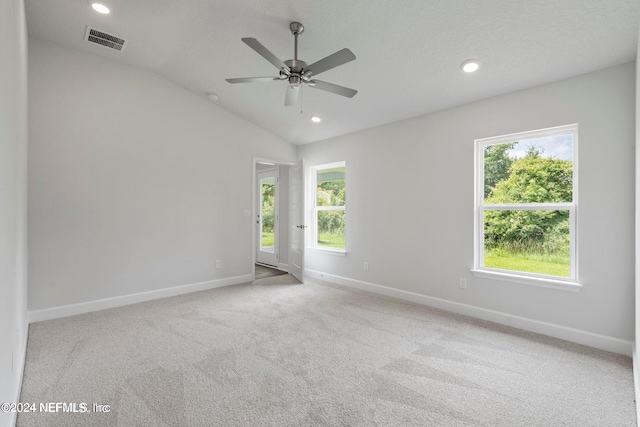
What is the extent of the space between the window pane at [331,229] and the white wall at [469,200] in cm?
26

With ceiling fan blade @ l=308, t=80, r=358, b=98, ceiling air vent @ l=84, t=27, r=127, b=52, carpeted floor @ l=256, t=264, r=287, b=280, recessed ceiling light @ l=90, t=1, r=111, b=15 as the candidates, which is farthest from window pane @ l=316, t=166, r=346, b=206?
recessed ceiling light @ l=90, t=1, r=111, b=15

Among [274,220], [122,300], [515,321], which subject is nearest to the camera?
[515,321]

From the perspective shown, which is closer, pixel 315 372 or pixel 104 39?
pixel 315 372

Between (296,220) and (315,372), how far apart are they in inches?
139

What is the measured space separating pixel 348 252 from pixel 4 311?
4.10m

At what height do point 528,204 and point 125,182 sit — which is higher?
point 125,182

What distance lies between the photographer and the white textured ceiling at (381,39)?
7.80 ft

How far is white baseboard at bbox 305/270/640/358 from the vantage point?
2.76 meters

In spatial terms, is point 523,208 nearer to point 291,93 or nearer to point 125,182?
point 291,93

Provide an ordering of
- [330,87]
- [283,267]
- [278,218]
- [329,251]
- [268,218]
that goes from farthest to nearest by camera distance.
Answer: [268,218]
[278,218]
[283,267]
[329,251]
[330,87]

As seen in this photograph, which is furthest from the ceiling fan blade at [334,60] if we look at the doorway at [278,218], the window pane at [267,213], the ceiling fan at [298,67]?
the window pane at [267,213]

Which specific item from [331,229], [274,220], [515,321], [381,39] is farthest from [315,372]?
[274,220]

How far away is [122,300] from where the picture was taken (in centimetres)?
399

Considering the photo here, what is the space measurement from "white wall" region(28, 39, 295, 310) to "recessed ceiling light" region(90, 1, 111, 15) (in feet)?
3.31
